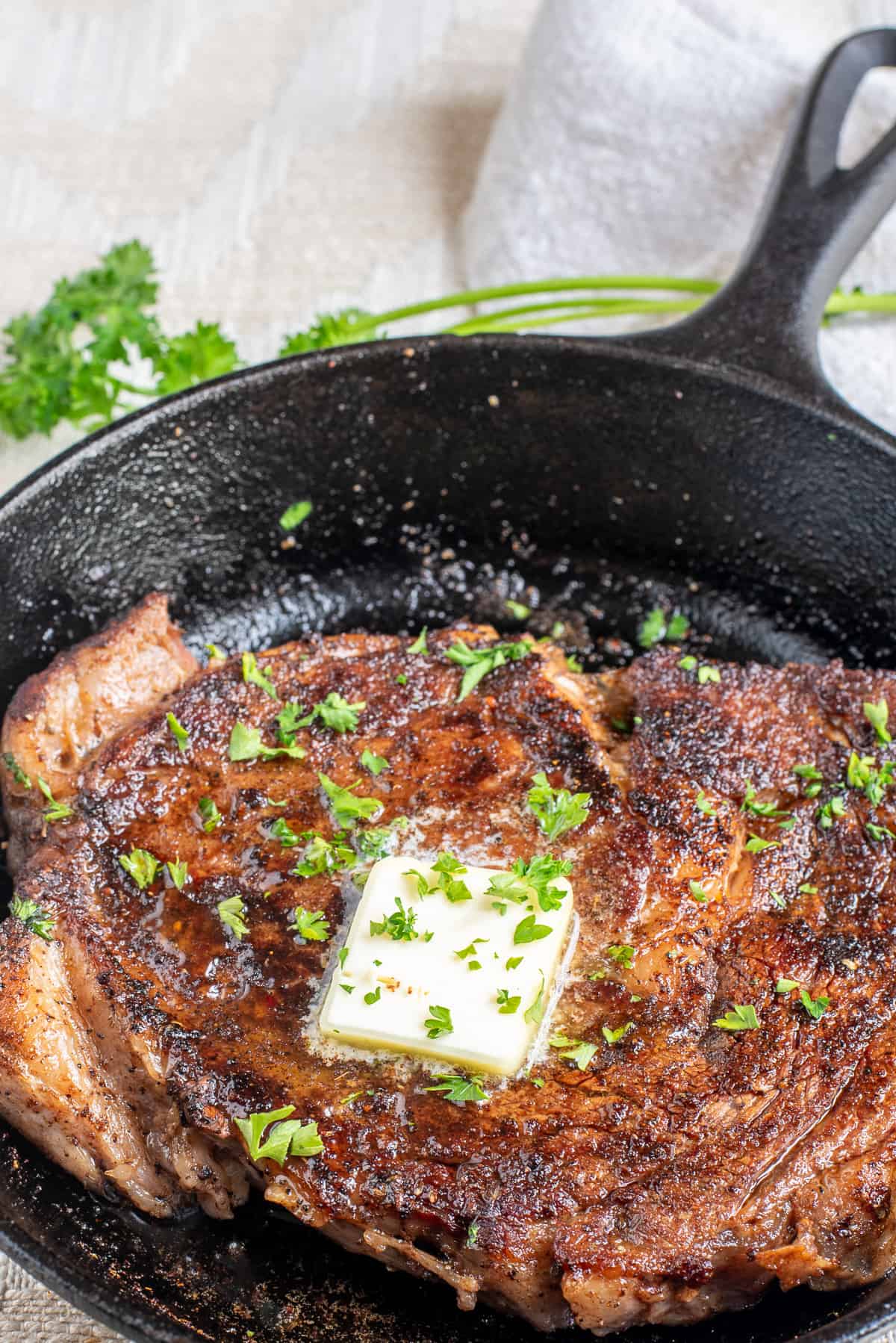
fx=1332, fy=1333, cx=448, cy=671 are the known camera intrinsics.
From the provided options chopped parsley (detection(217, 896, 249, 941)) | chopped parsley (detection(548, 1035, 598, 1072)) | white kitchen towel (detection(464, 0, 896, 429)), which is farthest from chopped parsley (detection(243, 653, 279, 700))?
white kitchen towel (detection(464, 0, 896, 429))

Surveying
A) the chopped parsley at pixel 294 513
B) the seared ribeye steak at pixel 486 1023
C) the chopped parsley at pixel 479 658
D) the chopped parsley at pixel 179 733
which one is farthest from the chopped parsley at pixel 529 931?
the chopped parsley at pixel 294 513

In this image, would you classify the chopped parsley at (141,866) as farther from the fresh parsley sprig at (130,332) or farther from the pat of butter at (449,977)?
the fresh parsley sprig at (130,332)

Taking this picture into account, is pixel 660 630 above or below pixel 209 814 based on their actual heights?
above

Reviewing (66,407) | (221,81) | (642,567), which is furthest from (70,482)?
(221,81)

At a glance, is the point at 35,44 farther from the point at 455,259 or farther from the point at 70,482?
the point at 70,482

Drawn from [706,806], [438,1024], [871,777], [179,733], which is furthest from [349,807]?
[871,777]

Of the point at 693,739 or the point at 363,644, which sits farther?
the point at 363,644

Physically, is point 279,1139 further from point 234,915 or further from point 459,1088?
point 234,915
